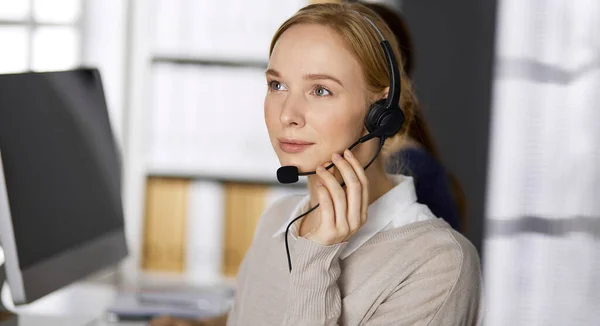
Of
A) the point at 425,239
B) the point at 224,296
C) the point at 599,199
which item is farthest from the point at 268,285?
the point at 599,199

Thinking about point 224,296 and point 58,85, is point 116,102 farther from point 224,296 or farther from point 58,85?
point 58,85

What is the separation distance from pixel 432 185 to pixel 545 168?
1.11m

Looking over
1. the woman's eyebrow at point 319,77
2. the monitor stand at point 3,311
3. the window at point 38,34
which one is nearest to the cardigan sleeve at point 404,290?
the woman's eyebrow at point 319,77

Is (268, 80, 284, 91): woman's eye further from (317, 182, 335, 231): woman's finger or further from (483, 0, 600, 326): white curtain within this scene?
(483, 0, 600, 326): white curtain

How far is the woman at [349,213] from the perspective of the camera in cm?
120

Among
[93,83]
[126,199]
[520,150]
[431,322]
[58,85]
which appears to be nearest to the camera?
[431,322]

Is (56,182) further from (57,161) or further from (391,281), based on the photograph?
(391,281)

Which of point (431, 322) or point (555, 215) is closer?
point (431, 322)

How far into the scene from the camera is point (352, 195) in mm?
1194

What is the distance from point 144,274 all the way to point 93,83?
5.44 ft

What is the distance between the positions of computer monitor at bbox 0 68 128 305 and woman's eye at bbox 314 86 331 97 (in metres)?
0.54

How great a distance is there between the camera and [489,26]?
3.16 meters

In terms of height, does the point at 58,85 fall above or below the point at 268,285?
above

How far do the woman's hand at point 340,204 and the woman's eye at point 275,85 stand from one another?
6.5 inches
